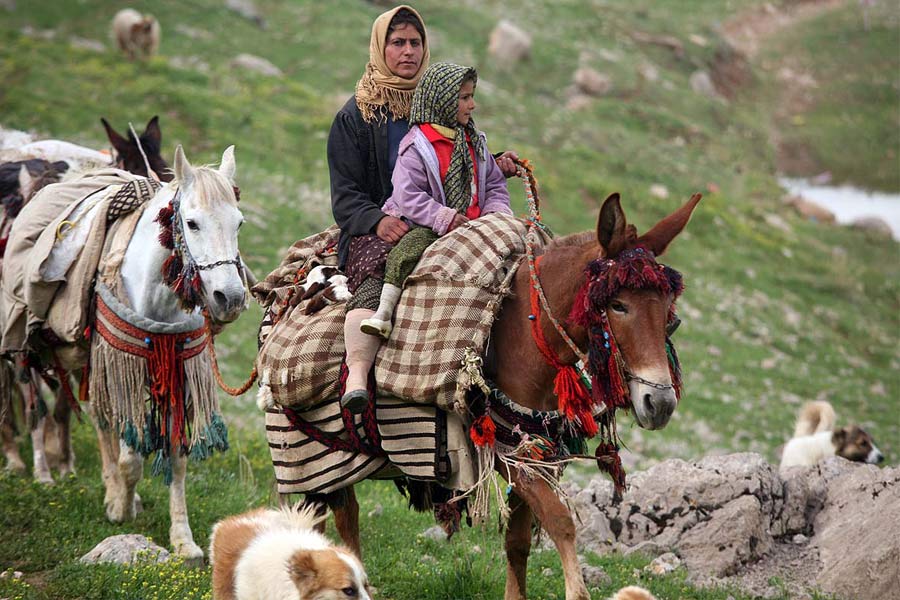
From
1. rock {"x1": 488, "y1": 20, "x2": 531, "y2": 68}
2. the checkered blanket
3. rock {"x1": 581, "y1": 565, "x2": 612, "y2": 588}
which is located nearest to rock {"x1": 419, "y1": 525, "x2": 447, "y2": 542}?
rock {"x1": 581, "y1": 565, "x2": 612, "y2": 588}

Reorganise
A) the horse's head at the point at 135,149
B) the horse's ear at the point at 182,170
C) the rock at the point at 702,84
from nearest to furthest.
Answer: the horse's ear at the point at 182,170 → the horse's head at the point at 135,149 → the rock at the point at 702,84

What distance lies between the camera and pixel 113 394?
788 centimetres

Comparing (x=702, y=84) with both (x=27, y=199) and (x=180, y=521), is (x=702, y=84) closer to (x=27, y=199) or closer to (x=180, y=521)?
(x=27, y=199)

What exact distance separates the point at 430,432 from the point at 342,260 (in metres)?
1.51

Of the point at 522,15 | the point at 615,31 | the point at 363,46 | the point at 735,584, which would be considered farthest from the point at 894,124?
the point at 735,584

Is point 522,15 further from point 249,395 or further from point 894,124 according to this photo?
point 249,395

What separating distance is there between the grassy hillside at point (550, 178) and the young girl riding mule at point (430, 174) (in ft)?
7.91

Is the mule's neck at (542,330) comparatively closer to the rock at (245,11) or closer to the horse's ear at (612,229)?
the horse's ear at (612,229)

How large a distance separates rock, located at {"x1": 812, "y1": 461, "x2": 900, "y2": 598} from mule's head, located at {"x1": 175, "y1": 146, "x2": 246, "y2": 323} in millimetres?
4997

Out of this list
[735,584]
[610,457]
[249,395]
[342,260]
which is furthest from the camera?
[249,395]

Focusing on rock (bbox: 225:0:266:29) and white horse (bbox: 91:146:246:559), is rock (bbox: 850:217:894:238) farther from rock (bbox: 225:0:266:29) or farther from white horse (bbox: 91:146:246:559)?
white horse (bbox: 91:146:246:559)

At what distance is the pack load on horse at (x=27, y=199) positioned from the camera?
9.70m

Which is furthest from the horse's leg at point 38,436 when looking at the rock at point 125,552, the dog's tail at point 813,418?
the dog's tail at point 813,418

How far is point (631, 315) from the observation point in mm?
5133
